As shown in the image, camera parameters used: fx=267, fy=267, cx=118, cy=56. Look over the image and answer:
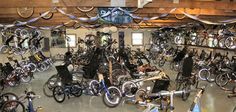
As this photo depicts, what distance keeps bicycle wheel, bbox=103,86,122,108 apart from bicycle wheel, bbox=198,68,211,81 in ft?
12.8

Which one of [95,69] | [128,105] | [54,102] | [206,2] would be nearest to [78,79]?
[95,69]

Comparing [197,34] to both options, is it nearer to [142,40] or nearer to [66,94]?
[142,40]

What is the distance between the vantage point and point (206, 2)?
5539 mm

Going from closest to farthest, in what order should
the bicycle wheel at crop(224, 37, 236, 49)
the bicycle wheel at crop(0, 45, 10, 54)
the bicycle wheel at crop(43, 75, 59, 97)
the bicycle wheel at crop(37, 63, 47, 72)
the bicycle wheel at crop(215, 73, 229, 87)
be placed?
the bicycle wheel at crop(43, 75, 59, 97)
the bicycle wheel at crop(215, 73, 229, 87)
the bicycle wheel at crop(224, 37, 236, 49)
the bicycle wheel at crop(0, 45, 10, 54)
the bicycle wheel at crop(37, 63, 47, 72)

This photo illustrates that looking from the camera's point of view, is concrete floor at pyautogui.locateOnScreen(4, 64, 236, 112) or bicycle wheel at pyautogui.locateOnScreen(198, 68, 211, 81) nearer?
concrete floor at pyautogui.locateOnScreen(4, 64, 236, 112)

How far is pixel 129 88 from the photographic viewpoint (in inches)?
263

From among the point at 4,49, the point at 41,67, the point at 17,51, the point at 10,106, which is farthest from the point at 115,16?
the point at 17,51

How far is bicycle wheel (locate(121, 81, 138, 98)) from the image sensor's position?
6629 mm

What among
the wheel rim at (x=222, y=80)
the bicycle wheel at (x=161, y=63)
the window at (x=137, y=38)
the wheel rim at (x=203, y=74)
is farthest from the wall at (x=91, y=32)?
the wheel rim at (x=222, y=80)

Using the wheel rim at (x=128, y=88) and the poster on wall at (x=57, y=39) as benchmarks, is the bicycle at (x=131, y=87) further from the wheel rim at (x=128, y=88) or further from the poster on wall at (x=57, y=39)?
the poster on wall at (x=57, y=39)

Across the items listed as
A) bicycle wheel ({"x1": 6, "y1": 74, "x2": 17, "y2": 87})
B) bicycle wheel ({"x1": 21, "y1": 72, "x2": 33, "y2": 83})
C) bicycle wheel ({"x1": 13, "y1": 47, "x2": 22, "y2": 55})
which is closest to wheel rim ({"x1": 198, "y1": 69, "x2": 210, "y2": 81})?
bicycle wheel ({"x1": 21, "y1": 72, "x2": 33, "y2": 83})

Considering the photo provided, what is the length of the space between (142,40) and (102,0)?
45.1 feet

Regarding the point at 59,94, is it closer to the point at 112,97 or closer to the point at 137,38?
the point at 112,97

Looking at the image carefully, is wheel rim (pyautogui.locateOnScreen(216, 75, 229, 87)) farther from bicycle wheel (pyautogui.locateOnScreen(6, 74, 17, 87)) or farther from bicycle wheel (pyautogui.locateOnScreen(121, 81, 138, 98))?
bicycle wheel (pyautogui.locateOnScreen(6, 74, 17, 87))
